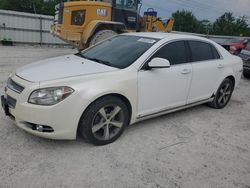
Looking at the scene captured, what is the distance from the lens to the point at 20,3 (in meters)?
43.2

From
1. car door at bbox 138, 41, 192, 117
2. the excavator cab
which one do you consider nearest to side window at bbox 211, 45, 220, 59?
car door at bbox 138, 41, 192, 117

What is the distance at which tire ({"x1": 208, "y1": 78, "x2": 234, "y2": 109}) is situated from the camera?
17.5 feet

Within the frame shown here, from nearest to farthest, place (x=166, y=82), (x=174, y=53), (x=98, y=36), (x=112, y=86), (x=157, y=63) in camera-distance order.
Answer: (x=112, y=86)
(x=157, y=63)
(x=166, y=82)
(x=174, y=53)
(x=98, y=36)

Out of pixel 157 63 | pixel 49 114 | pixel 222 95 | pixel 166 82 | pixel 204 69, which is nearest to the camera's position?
pixel 49 114

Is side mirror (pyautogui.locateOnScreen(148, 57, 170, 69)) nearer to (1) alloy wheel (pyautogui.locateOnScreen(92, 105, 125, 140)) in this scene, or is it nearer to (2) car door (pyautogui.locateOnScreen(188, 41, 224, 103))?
(1) alloy wheel (pyautogui.locateOnScreen(92, 105, 125, 140))

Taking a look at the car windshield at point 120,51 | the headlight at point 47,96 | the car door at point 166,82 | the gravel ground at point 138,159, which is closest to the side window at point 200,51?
the car door at point 166,82

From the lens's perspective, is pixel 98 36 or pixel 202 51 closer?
pixel 202 51

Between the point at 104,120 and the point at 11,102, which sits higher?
the point at 11,102

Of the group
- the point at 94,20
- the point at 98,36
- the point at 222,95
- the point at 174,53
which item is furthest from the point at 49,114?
the point at 94,20

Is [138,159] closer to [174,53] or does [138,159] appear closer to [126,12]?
[174,53]

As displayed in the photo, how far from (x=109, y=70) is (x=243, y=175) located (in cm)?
217

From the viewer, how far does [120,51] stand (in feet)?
13.5

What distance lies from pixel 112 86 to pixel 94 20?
22.7 feet

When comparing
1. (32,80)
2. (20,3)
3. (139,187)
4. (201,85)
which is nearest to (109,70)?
(32,80)
